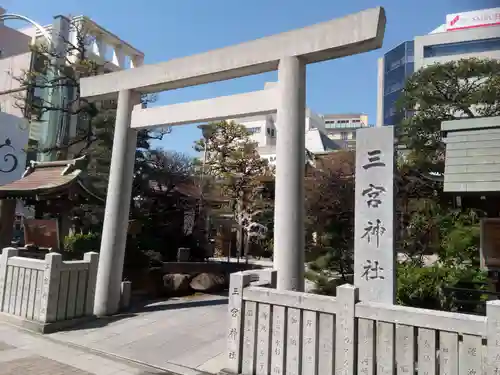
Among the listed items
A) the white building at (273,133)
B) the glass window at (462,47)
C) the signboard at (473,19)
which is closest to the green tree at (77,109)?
the white building at (273,133)

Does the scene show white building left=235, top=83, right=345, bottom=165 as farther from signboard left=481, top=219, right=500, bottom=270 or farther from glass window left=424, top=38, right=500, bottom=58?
signboard left=481, top=219, right=500, bottom=270

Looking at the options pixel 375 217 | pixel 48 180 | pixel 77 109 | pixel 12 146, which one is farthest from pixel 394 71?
pixel 375 217

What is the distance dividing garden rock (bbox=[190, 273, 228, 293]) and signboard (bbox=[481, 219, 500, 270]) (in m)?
7.74

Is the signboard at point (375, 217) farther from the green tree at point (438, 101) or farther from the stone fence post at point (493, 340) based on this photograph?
the green tree at point (438, 101)

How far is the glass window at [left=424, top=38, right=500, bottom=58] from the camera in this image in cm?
3853

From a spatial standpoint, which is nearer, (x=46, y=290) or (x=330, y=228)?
A: (x=46, y=290)

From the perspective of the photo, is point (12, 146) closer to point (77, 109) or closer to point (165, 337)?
point (77, 109)

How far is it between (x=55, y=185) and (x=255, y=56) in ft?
20.5

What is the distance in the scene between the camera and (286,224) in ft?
21.9

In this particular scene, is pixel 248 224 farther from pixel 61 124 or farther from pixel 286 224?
pixel 61 124

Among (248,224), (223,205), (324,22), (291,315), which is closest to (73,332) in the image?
(291,315)

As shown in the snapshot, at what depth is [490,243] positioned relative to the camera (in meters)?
6.39

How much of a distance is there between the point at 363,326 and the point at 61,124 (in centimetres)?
2787

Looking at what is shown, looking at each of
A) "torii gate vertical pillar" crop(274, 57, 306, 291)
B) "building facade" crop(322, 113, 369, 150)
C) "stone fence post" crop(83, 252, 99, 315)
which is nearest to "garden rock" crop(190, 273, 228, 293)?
"stone fence post" crop(83, 252, 99, 315)
